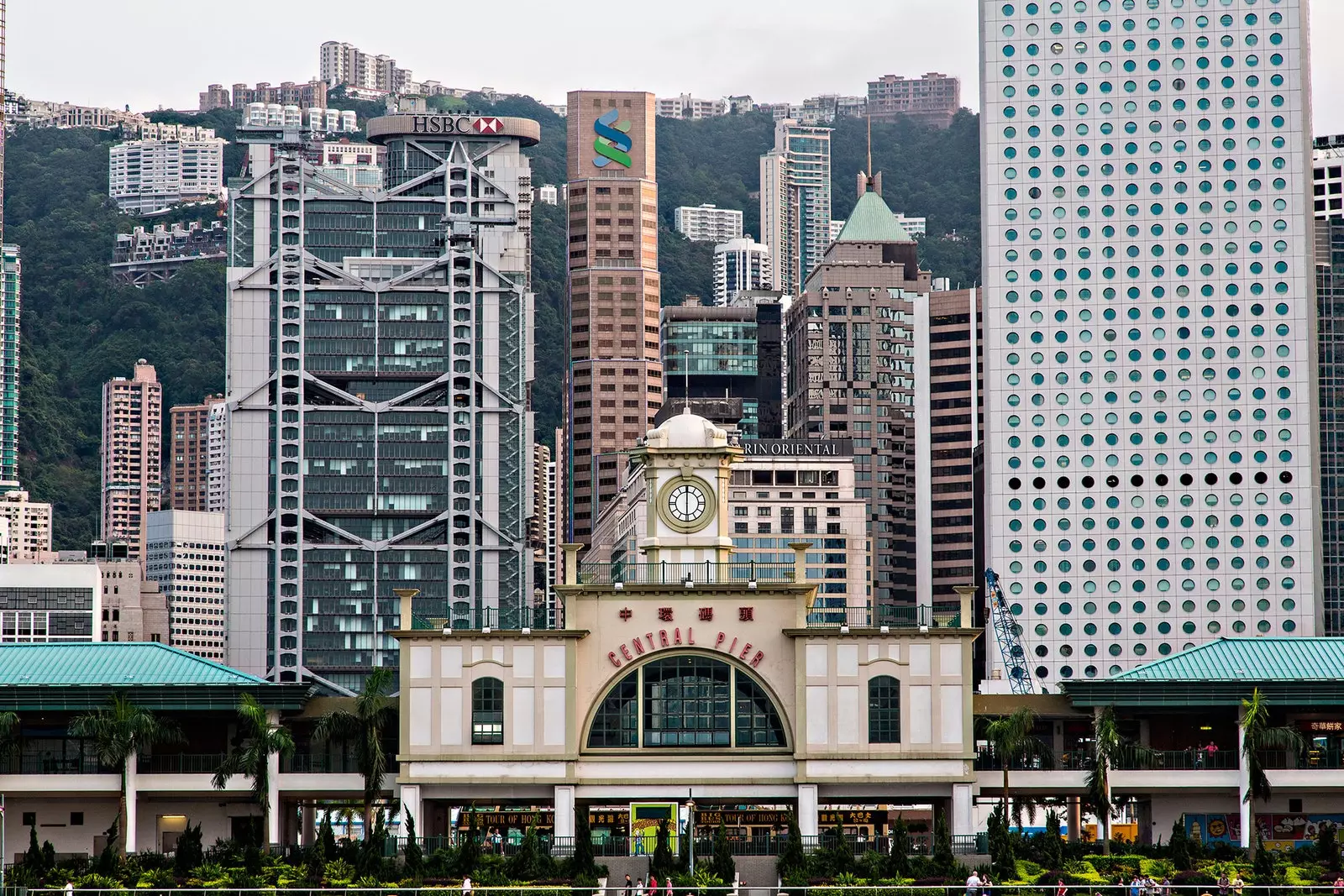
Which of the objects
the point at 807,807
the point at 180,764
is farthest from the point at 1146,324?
the point at 180,764

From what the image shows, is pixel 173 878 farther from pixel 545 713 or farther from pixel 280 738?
pixel 545 713

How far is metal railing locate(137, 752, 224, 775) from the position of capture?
96.8 m

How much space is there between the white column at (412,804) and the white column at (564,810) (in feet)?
18.8

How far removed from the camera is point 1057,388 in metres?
197

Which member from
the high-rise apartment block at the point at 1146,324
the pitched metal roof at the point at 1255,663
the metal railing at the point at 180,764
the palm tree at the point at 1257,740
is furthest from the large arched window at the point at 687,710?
the high-rise apartment block at the point at 1146,324

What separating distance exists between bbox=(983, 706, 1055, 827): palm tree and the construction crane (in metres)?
87.9

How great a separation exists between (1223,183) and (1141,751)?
109 meters

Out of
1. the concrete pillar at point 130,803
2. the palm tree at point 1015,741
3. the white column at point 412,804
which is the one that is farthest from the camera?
the palm tree at point 1015,741

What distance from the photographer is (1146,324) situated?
19650 centimetres

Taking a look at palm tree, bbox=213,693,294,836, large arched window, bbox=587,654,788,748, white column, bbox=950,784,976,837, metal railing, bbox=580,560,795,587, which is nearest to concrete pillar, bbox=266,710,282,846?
palm tree, bbox=213,693,294,836

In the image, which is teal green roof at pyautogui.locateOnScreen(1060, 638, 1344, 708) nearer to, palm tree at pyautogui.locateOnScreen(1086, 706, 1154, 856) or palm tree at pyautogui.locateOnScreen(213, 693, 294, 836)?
palm tree at pyautogui.locateOnScreen(1086, 706, 1154, 856)

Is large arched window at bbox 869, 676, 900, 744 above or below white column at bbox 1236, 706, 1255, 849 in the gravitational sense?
→ above

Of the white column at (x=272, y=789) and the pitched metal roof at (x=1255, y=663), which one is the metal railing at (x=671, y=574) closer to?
the white column at (x=272, y=789)

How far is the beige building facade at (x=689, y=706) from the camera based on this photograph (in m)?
92.4
